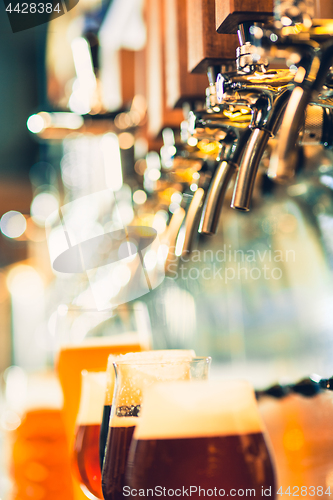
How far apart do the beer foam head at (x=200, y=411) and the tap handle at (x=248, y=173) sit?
0.20 metres

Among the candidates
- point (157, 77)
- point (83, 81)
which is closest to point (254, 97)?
point (157, 77)

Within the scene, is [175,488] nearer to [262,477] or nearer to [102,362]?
[262,477]

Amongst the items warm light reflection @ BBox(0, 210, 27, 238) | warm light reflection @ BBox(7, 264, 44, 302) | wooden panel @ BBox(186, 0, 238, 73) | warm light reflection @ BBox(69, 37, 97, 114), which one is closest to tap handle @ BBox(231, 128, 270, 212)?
wooden panel @ BBox(186, 0, 238, 73)

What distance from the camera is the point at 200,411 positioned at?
44 cm

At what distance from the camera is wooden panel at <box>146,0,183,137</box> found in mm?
1265

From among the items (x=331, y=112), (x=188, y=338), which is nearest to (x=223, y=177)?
(x=331, y=112)

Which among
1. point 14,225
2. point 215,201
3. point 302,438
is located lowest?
point 14,225

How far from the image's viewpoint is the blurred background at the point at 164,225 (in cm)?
104

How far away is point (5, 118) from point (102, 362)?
329 cm

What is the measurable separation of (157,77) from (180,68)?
0.34 metres

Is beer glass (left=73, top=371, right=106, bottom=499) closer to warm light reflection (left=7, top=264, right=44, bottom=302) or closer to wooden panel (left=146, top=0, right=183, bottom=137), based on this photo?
wooden panel (left=146, top=0, right=183, bottom=137)

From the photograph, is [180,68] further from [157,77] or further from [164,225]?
[164,225]

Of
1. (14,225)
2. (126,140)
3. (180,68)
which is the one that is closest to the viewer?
(180,68)

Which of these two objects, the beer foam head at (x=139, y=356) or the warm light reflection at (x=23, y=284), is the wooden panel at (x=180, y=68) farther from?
the warm light reflection at (x=23, y=284)
